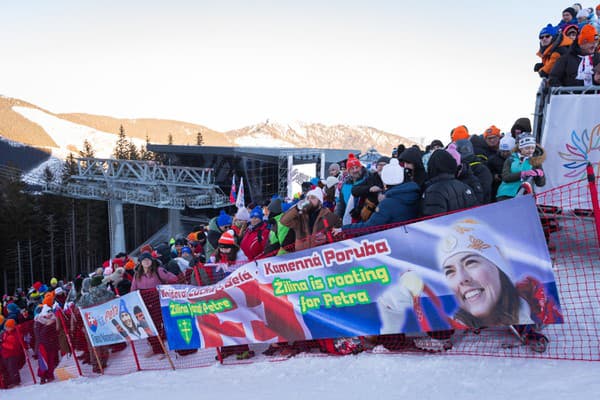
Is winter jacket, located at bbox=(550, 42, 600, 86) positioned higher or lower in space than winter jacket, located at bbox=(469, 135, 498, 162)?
higher

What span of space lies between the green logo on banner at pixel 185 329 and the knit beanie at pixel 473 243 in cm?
359

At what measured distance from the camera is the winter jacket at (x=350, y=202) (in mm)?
5840

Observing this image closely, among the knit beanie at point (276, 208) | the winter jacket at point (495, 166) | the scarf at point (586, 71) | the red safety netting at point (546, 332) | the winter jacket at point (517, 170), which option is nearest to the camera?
the red safety netting at point (546, 332)

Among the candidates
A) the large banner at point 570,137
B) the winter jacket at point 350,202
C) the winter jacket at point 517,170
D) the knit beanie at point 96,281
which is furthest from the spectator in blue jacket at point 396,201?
the knit beanie at point 96,281

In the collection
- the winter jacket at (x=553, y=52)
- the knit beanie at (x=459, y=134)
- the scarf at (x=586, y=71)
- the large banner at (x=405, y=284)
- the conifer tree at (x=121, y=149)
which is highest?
the conifer tree at (x=121, y=149)

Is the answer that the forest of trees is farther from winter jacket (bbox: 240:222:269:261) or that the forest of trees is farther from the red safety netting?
winter jacket (bbox: 240:222:269:261)

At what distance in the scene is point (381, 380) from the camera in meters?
3.97

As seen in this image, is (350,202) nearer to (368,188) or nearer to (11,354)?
(368,188)

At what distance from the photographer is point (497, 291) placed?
3.72 meters

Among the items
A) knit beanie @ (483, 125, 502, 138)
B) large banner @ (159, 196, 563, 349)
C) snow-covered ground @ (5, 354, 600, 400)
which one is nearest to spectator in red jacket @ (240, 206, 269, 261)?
large banner @ (159, 196, 563, 349)

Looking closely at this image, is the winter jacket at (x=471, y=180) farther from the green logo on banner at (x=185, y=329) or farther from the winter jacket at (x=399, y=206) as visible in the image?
the green logo on banner at (x=185, y=329)

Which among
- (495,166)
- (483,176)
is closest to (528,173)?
(483,176)

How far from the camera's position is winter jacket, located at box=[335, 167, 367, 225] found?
5.84 meters

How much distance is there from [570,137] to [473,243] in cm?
319
